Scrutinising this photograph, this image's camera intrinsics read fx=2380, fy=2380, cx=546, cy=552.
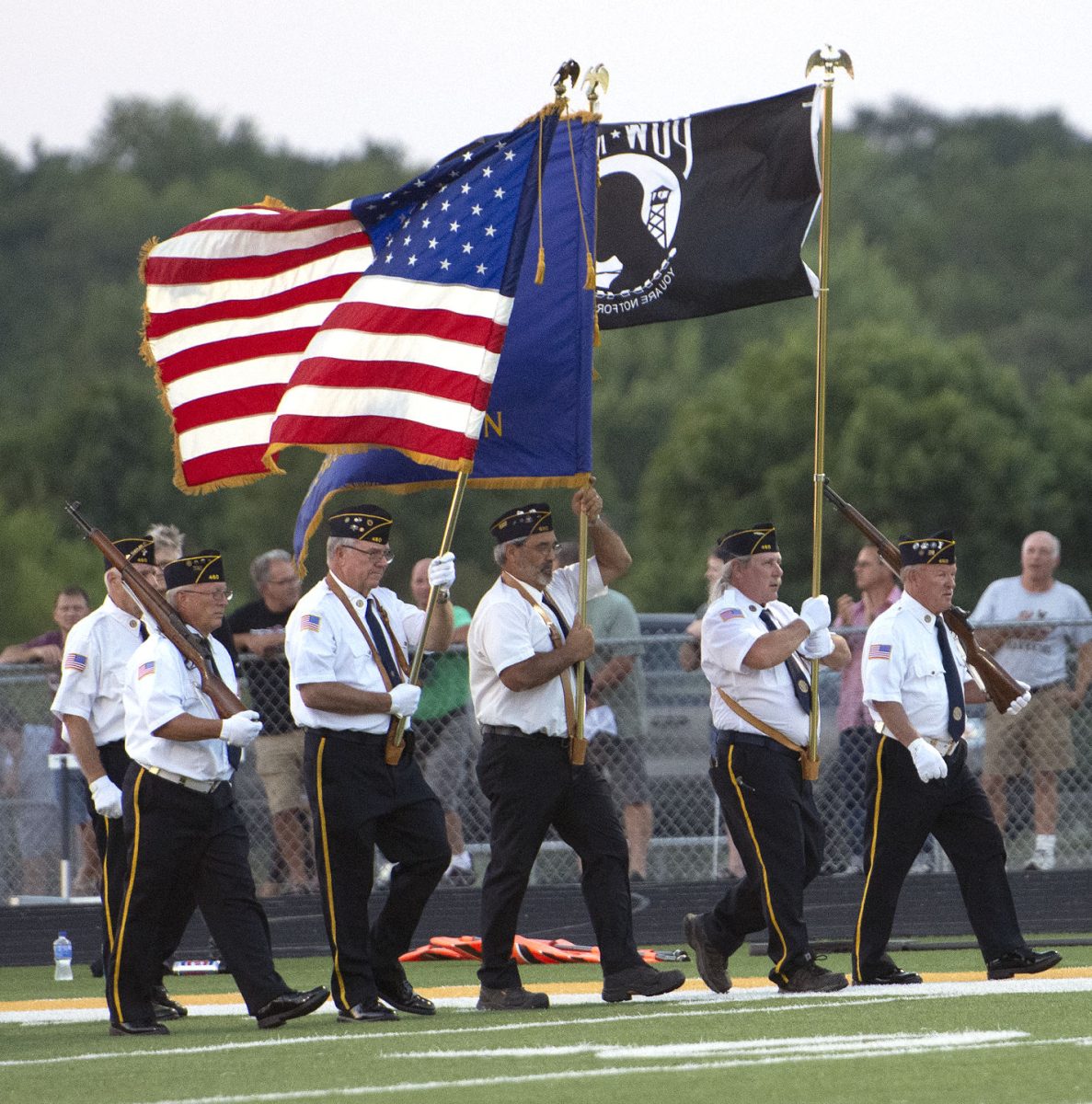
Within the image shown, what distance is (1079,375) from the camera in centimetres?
6353

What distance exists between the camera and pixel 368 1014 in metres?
9.63

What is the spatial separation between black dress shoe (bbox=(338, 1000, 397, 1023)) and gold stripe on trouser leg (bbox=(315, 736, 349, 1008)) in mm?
45

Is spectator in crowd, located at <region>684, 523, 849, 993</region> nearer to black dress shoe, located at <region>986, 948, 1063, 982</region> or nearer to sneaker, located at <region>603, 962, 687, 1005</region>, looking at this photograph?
sneaker, located at <region>603, 962, 687, 1005</region>

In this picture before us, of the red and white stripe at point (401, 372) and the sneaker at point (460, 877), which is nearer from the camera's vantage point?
the red and white stripe at point (401, 372)

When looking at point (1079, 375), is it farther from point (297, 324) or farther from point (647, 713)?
point (297, 324)

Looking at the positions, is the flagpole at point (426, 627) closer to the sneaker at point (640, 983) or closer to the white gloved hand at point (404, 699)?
the white gloved hand at point (404, 699)

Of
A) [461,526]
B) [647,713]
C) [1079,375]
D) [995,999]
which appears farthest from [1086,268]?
[995,999]

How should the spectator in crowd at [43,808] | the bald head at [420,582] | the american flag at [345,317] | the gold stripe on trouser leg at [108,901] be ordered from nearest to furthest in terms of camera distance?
1. the gold stripe on trouser leg at [108,901]
2. the american flag at [345,317]
3. the bald head at [420,582]
4. the spectator in crowd at [43,808]

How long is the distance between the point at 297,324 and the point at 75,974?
13.7 ft

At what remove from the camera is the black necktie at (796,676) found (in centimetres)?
1019

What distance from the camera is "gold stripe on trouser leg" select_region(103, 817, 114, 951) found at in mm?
9734

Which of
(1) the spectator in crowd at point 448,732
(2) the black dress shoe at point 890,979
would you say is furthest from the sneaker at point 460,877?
(2) the black dress shoe at point 890,979

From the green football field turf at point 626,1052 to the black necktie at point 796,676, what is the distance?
48.6 inches

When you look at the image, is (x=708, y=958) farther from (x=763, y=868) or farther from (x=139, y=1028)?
(x=139, y=1028)
